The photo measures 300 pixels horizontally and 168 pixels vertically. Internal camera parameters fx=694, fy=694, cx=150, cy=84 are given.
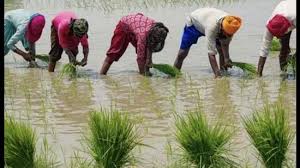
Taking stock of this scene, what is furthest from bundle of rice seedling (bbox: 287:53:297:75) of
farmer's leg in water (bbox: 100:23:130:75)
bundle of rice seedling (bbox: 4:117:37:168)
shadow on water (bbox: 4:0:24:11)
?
shadow on water (bbox: 4:0:24:11)

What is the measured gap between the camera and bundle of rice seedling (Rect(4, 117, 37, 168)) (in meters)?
3.34

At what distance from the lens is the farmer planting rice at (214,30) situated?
6277 mm

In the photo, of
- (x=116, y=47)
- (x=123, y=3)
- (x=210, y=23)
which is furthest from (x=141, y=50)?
(x=123, y=3)

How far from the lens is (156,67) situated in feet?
22.3

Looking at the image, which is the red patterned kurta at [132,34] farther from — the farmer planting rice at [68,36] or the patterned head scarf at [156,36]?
the farmer planting rice at [68,36]

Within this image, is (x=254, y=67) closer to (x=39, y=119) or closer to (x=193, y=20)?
(x=193, y=20)

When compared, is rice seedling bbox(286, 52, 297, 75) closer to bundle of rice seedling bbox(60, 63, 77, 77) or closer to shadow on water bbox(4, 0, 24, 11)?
bundle of rice seedling bbox(60, 63, 77, 77)

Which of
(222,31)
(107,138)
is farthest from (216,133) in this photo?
(222,31)

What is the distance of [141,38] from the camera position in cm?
650

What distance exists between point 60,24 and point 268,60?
2333 mm

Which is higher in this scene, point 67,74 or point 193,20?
point 193,20

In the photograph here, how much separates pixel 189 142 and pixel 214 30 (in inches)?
122

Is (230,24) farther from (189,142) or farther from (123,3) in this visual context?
(123,3)

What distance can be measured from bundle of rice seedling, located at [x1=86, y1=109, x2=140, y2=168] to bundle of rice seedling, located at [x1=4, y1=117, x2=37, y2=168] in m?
0.31
